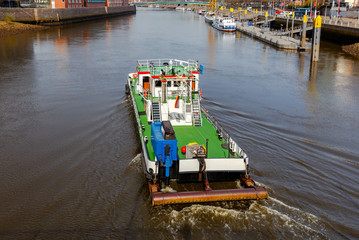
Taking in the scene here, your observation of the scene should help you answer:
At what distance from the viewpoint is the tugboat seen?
12.6 metres

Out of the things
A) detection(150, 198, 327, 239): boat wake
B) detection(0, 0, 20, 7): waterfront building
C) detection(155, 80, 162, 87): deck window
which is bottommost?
detection(150, 198, 327, 239): boat wake

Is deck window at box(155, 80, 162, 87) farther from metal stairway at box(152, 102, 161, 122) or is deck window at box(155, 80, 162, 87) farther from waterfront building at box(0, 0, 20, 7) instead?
waterfront building at box(0, 0, 20, 7)

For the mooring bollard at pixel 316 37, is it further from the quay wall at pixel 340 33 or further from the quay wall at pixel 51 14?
the quay wall at pixel 51 14

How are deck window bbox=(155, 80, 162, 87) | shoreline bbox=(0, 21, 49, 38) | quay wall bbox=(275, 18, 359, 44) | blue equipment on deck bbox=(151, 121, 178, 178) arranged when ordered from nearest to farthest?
blue equipment on deck bbox=(151, 121, 178, 178)
deck window bbox=(155, 80, 162, 87)
quay wall bbox=(275, 18, 359, 44)
shoreline bbox=(0, 21, 49, 38)

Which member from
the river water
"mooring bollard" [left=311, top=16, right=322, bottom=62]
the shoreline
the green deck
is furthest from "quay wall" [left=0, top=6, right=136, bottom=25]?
the green deck

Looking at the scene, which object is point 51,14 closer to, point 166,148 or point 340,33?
point 340,33

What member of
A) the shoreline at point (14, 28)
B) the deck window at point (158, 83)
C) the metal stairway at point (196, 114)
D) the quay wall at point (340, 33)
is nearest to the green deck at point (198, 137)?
the metal stairway at point (196, 114)

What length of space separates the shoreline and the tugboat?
5081 cm

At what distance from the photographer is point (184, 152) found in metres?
14.3

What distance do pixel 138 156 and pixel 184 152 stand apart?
351 cm

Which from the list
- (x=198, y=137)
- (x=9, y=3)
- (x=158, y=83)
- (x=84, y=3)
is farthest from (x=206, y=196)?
(x=84, y=3)

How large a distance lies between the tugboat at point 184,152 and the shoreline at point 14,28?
167 feet

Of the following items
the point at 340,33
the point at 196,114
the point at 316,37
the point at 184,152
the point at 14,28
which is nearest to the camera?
the point at 184,152

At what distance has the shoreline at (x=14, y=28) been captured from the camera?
2327 inches
